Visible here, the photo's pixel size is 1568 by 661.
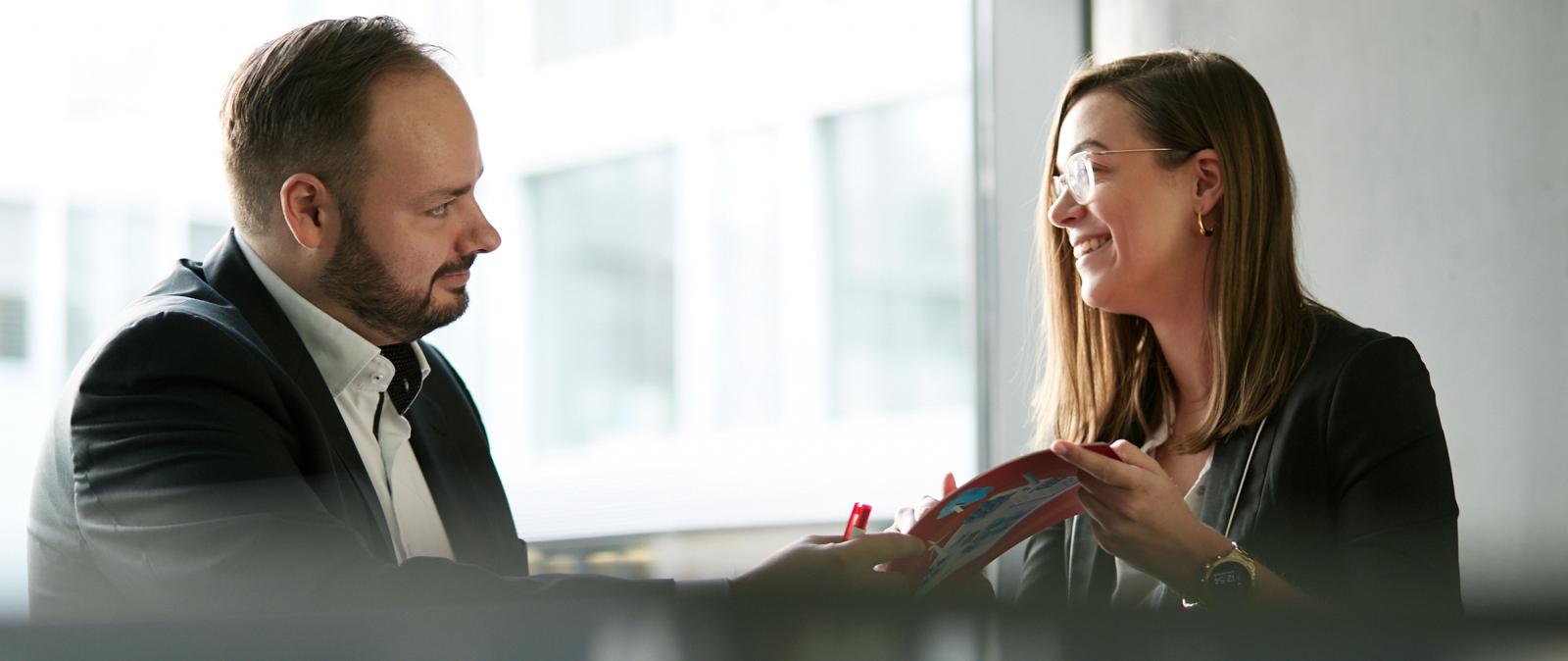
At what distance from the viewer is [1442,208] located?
2611 mm

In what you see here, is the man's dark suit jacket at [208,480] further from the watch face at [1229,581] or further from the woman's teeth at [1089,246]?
the woman's teeth at [1089,246]

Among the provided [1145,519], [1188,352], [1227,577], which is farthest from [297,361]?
[1188,352]

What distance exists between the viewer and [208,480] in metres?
1.25

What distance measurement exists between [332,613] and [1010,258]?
319cm

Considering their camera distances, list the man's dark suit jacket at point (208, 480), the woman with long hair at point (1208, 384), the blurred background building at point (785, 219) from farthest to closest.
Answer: the blurred background building at point (785, 219) → the woman with long hair at point (1208, 384) → the man's dark suit jacket at point (208, 480)

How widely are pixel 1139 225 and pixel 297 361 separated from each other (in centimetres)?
114

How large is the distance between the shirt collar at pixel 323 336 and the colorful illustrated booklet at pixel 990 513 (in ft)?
2.48

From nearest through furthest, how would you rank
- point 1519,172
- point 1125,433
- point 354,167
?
point 354,167 → point 1125,433 → point 1519,172

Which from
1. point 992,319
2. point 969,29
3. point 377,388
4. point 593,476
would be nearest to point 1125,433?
point 377,388

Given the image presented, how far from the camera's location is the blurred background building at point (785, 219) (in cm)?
256

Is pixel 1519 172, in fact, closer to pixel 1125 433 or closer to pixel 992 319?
pixel 1125 433

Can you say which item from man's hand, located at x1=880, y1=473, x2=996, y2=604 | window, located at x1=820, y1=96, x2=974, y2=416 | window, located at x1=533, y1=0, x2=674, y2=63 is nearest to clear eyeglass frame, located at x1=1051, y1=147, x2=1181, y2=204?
man's hand, located at x1=880, y1=473, x2=996, y2=604

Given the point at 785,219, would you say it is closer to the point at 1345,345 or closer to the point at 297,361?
the point at 1345,345

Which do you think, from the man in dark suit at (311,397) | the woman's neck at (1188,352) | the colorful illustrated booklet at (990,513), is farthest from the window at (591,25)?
the colorful illustrated booklet at (990,513)
